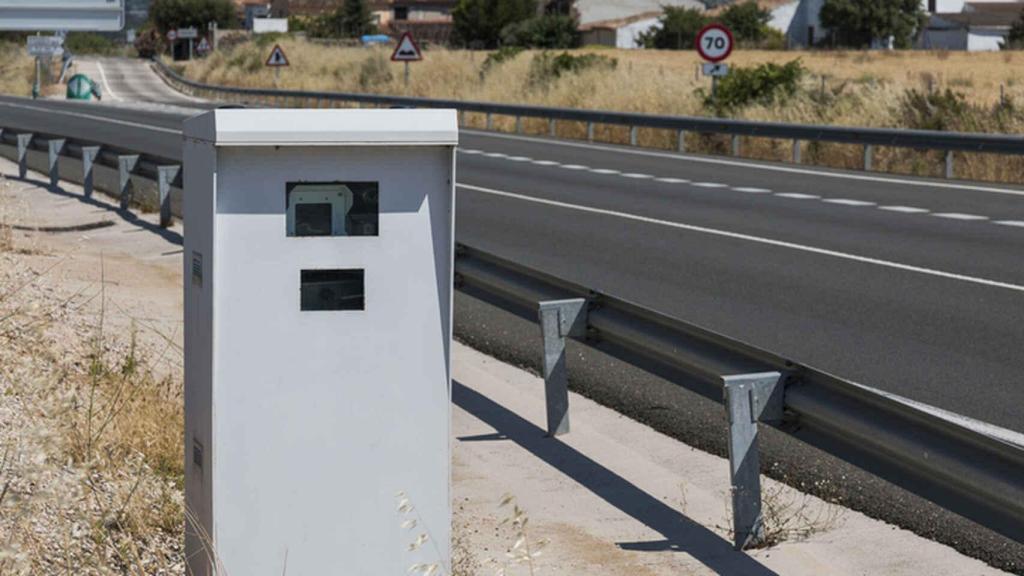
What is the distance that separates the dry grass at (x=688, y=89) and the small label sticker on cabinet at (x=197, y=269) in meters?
19.8

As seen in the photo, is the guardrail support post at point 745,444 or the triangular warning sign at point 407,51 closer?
the guardrail support post at point 745,444

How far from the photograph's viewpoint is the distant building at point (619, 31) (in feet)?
418

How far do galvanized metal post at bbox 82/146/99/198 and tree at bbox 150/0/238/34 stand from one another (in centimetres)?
13442

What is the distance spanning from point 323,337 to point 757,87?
97.2 ft

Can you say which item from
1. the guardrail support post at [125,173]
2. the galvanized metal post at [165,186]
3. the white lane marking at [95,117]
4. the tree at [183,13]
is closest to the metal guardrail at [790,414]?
the galvanized metal post at [165,186]

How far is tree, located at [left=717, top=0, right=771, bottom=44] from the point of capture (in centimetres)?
11731

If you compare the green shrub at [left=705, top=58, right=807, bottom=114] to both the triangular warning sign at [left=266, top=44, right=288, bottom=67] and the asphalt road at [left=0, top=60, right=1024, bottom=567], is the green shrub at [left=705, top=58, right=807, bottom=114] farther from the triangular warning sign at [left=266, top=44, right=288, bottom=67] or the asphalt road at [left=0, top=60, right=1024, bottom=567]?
the triangular warning sign at [left=266, top=44, right=288, bottom=67]

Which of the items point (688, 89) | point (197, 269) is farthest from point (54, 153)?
point (688, 89)

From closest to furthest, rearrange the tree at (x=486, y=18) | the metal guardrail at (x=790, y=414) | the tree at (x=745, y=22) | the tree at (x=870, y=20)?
the metal guardrail at (x=790, y=414)
the tree at (x=745, y=22)
the tree at (x=486, y=18)
the tree at (x=870, y=20)

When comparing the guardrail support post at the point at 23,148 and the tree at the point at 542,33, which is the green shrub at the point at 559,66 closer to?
the guardrail support post at the point at 23,148

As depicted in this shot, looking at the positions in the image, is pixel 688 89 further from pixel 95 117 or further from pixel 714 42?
pixel 95 117

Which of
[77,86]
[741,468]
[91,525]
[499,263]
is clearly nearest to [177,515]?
[91,525]

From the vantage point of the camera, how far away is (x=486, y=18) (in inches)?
A: 4715

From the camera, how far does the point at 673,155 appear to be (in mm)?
28000
